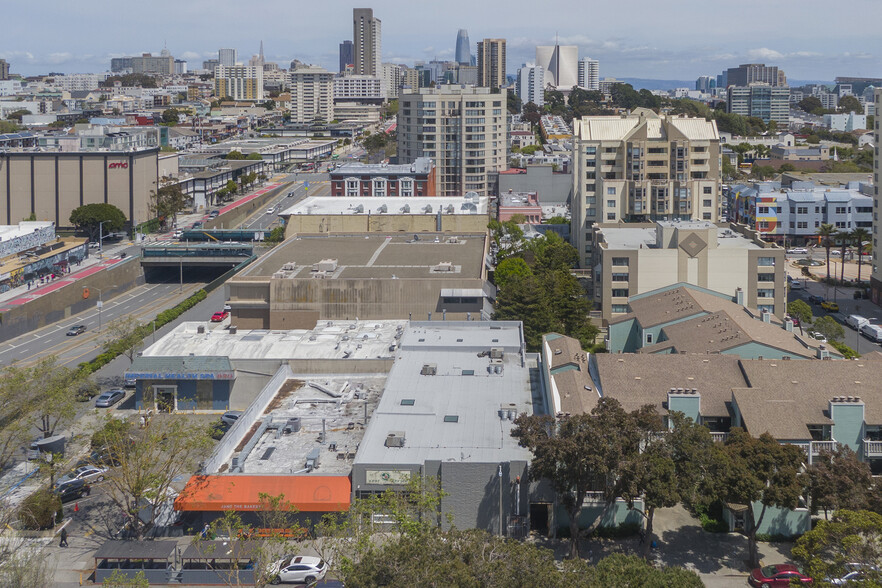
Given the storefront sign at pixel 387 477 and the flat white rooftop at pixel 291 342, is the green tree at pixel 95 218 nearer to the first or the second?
the flat white rooftop at pixel 291 342

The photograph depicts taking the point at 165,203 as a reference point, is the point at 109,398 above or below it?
below

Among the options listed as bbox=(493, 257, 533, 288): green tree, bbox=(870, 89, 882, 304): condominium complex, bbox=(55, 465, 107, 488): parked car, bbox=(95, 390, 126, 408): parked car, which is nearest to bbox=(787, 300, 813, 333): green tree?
bbox=(870, 89, 882, 304): condominium complex

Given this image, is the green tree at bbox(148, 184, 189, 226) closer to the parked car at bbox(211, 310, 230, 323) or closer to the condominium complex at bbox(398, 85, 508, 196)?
the condominium complex at bbox(398, 85, 508, 196)

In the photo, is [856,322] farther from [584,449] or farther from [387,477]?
[387,477]

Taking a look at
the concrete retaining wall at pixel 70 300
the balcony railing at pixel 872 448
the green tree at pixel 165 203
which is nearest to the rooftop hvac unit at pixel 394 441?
the balcony railing at pixel 872 448

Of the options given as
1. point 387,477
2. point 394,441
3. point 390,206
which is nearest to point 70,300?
point 390,206
